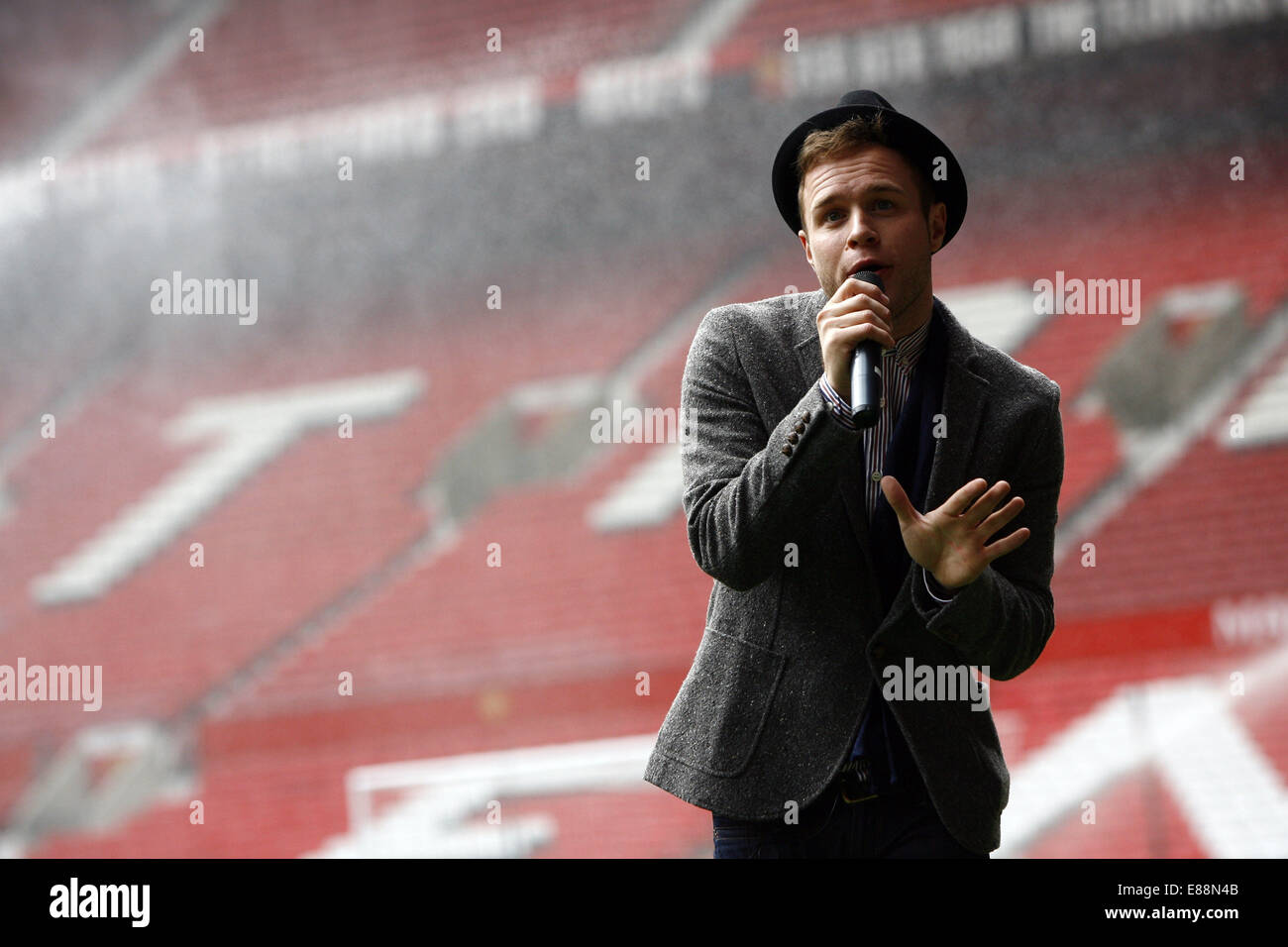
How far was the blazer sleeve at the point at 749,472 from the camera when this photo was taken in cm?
111

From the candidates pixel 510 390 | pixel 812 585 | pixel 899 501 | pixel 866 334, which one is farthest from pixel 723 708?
pixel 510 390

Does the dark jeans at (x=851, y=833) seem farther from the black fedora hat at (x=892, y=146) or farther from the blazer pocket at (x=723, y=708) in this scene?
the black fedora hat at (x=892, y=146)

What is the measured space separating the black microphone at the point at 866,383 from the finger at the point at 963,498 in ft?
0.33

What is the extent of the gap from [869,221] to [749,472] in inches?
10.1

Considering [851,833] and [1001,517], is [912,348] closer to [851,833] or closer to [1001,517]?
[1001,517]

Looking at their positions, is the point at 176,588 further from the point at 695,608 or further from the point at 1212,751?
the point at 1212,751

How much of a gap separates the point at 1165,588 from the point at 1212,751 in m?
0.62

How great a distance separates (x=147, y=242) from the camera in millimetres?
5832

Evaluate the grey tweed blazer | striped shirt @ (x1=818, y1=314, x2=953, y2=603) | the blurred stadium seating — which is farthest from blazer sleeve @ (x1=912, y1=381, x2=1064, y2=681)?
the blurred stadium seating

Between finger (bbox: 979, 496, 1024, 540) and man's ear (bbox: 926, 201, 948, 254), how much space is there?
269 millimetres

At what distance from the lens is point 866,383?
1096mm

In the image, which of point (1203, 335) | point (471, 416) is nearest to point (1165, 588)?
point (1203, 335)

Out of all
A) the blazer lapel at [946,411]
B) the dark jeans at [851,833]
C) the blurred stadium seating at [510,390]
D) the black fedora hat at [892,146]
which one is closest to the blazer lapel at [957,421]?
the blazer lapel at [946,411]
